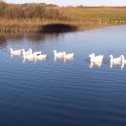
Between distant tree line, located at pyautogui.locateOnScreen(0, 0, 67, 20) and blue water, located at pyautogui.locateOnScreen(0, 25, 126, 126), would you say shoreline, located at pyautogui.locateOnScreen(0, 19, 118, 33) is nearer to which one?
distant tree line, located at pyautogui.locateOnScreen(0, 0, 67, 20)

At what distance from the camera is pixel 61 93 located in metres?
17.5

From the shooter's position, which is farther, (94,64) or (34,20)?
(34,20)

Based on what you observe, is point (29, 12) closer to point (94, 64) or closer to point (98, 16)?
point (98, 16)

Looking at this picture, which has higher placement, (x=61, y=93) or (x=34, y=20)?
(x=34, y=20)

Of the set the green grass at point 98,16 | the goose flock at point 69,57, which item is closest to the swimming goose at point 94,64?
the goose flock at point 69,57

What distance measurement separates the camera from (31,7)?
60469mm

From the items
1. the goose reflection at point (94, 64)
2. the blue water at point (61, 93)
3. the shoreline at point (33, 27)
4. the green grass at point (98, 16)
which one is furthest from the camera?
the green grass at point (98, 16)

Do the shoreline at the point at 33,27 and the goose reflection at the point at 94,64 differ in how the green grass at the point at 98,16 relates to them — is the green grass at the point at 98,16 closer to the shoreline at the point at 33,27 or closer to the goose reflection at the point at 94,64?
the shoreline at the point at 33,27

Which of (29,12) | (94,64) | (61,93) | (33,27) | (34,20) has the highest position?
(29,12)

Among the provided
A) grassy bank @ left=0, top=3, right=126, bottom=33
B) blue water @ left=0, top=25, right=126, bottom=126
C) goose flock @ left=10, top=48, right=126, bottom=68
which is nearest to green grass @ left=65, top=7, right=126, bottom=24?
grassy bank @ left=0, top=3, right=126, bottom=33

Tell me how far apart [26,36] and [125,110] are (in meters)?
30.1

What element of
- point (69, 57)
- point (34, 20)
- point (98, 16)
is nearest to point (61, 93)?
point (69, 57)

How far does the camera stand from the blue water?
14.3m

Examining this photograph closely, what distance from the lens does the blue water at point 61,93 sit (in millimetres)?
14289
